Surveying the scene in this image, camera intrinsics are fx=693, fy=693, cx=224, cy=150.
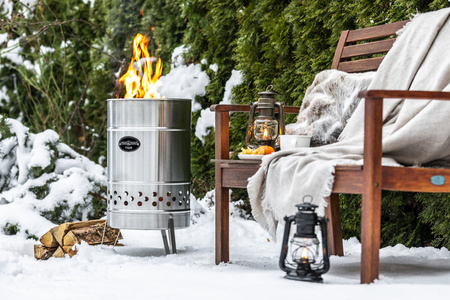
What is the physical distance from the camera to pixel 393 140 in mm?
2525

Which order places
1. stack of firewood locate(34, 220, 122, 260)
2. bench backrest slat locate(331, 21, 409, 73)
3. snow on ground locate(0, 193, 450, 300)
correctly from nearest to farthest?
snow on ground locate(0, 193, 450, 300), bench backrest slat locate(331, 21, 409, 73), stack of firewood locate(34, 220, 122, 260)

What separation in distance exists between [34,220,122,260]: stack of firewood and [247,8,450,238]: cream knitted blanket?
1.09 meters

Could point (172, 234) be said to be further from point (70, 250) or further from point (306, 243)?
point (306, 243)

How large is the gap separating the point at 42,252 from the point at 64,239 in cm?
12

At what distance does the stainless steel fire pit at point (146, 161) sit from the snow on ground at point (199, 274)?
0.21 metres

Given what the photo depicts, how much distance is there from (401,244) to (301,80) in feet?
3.56

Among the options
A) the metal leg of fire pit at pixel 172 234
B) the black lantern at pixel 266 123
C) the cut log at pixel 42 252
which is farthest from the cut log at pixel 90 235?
the black lantern at pixel 266 123

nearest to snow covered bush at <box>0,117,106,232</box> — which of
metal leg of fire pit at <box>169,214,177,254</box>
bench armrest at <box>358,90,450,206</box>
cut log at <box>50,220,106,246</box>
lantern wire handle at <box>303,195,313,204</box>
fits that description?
cut log at <box>50,220,106,246</box>

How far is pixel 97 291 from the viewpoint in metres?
2.27

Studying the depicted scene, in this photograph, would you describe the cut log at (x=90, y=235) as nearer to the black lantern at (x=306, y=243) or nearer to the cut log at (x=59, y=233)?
the cut log at (x=59, y=233)

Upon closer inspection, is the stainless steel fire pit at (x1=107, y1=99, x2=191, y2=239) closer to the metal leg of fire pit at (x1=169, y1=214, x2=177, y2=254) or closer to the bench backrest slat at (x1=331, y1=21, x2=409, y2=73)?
the metal leg of fire pit at (x1=169, y1=214, x2=177, y2=254)

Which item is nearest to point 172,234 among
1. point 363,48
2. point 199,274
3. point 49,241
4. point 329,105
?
point 49,241

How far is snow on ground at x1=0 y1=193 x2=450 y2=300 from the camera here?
2.17 metres

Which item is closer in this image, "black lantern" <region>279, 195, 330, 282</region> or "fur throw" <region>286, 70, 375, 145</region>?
"black lantern" <region>279, 195, 330, 282</region>
